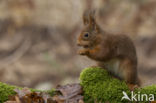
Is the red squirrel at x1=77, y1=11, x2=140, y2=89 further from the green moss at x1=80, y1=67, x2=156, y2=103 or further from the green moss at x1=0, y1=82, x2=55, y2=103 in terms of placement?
the green moss at x1=0, y1=82, x2=55, y2=103

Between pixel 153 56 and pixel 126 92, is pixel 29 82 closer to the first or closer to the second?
pixel 153 56

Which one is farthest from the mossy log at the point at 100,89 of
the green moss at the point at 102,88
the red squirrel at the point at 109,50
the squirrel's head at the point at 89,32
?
the squirrel's head at the point at 89,32

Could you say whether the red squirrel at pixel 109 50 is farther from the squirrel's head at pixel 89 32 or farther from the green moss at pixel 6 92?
the green moss at pixel 6 92

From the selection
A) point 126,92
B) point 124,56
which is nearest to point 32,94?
point 126,92

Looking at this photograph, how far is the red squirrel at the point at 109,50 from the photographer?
4.04m

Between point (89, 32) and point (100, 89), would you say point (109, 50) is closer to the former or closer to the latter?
point (89, 32)

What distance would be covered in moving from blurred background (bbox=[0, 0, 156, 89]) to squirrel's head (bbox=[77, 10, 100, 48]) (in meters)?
5.07

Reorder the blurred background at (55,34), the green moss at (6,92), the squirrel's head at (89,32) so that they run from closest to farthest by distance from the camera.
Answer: the green moss at (6,92) → the squirrel's head at (89,32) → the blurred background at (55,34)

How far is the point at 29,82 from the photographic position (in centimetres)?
942

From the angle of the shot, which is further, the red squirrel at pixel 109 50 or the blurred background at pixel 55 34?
the blurred background at pixel 55 34

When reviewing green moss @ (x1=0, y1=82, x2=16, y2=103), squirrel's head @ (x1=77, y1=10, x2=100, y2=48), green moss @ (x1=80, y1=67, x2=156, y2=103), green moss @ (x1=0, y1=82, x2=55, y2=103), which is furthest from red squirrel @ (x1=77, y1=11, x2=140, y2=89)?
green moss @ (x1=0, y1=82, x2=16, y2=103)

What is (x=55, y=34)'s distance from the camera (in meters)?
11.5

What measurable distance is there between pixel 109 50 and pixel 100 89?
0.53 metres

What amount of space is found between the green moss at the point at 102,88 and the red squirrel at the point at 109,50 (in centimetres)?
20
